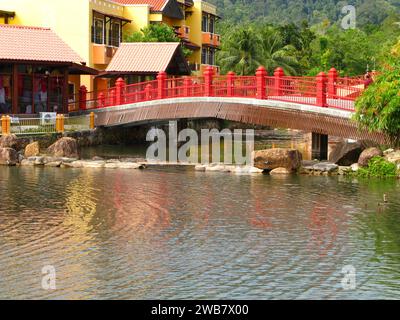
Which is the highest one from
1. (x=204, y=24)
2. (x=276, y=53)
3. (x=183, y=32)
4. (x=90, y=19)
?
(x=204, y=24)

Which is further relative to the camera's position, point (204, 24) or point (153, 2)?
point (204, 24)

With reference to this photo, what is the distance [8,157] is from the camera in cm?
4084

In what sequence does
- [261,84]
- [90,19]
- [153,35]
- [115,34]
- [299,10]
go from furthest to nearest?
[299,10], [115,34], [153,35], [90,19], [261,84]

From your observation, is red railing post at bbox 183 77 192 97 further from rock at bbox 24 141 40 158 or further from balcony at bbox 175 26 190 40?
balcony at bbox 175 26 190 40

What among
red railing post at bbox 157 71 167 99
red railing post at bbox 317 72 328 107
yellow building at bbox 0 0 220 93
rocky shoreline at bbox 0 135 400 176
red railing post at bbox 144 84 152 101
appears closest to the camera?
rocky shoreline at bbox 0 135 400 176

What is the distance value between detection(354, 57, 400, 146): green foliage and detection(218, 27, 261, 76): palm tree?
38741mm

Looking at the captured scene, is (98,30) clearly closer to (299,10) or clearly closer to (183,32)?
(183,32)

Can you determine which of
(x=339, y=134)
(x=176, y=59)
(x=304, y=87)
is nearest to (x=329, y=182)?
(x=339, y=134)

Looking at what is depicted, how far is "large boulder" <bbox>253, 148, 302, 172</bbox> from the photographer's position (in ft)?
125

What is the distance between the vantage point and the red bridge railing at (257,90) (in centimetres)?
3825

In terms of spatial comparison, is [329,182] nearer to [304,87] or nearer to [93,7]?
[304,87]

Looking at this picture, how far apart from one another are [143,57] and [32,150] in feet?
48.6

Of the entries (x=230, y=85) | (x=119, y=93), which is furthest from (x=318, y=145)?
(x=119, y=93)

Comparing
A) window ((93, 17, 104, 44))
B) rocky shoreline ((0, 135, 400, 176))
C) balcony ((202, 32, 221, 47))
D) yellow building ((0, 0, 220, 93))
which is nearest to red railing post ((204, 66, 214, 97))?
rocky shoreline ((0, 135, 400, 176))
